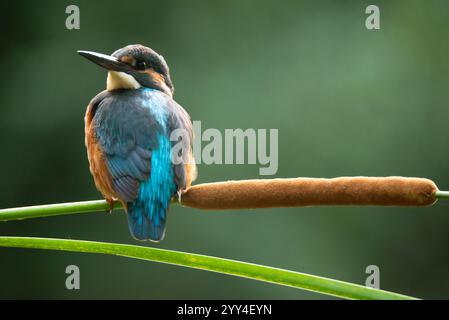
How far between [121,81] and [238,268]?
2189 millimetres

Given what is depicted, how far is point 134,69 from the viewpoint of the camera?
3.83 metres

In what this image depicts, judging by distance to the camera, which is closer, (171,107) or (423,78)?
(171,107)

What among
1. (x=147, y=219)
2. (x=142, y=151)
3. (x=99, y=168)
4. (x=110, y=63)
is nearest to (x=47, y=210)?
(x=147, y=219)

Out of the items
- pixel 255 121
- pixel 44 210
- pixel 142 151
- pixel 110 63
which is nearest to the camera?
pixel 44 210

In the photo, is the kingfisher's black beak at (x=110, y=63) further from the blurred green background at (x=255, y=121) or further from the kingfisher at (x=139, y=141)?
the blurred green background at (x=255, y=121)

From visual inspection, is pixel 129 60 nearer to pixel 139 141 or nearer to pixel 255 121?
pixel 139 141

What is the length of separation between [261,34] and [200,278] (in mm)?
2114

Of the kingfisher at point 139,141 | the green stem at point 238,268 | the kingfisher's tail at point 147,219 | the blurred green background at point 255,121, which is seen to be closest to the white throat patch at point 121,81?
the kingfisher at point 139,141

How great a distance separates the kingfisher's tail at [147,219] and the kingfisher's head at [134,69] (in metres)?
0.92

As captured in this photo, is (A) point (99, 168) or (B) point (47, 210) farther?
(A) point (99, 168)

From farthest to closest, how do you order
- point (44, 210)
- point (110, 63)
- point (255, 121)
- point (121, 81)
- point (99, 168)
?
point (255, 121), point (121, 81), point (110, 63), point (99, 168), point (44, 210)

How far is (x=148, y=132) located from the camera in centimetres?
333
